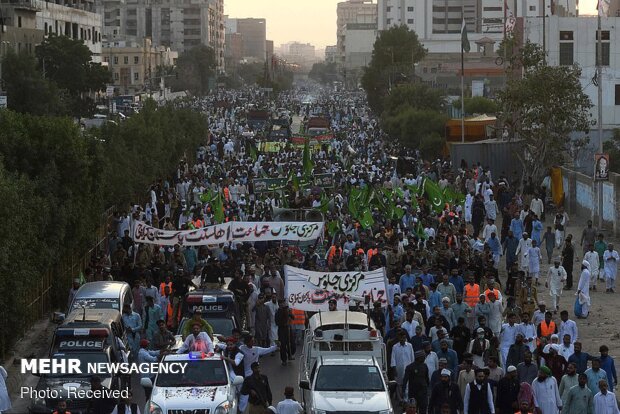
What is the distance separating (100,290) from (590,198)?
2016cm

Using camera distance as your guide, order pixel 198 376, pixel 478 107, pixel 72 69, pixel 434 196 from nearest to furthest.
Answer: pixel 198 376 < pixel 434 196 < pixel 478 107 < pixel 72 69

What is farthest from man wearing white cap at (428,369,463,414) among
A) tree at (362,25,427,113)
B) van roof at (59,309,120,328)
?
tree at (362,25,427,113)

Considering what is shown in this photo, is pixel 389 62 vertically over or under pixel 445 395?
over

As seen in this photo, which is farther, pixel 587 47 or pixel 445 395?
pixel 587 47

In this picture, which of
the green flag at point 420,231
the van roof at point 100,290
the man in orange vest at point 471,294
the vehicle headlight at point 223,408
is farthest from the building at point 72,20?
the vehicle headlight at point 223,408

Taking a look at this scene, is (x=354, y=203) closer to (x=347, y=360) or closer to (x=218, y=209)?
(x=218, y=209)

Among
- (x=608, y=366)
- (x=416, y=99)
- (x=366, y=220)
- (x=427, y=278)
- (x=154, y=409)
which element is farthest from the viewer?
(x=416, y=99)

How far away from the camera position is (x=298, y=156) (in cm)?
5053

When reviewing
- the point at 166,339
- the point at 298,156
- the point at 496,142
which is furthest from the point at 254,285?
the point at 298,156

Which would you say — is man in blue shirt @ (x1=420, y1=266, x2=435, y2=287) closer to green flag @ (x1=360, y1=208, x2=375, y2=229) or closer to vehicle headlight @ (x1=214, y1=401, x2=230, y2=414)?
vehicle headlight @ (x1=214, y1=401, x2=230, y2=414)

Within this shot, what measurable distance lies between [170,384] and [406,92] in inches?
2328

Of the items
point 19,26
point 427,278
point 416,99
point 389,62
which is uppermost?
point 19,26

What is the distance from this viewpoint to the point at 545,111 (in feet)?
132

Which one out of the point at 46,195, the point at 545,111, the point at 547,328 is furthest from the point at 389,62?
the point at 547,328
